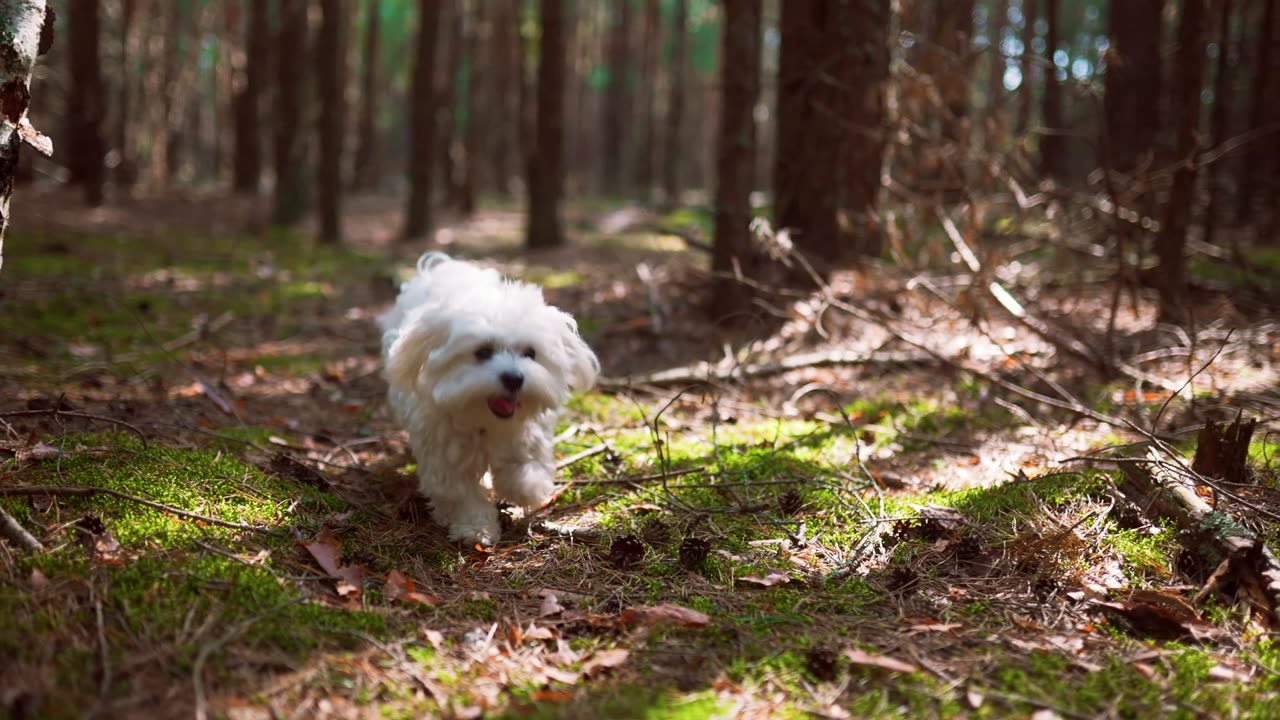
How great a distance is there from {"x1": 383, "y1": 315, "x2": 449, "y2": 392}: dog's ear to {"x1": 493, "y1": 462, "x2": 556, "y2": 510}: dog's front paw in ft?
1.83

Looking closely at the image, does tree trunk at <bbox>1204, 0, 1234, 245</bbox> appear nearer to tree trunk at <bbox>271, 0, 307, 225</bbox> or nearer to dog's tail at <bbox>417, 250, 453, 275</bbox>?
dog's tail at <bbox>417, 250, 453, 275</bbox>

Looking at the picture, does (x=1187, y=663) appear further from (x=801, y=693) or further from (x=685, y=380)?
(x=685, y=380)

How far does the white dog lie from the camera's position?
3.45 meters

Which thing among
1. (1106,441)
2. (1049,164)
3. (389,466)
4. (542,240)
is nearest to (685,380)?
(389,466)

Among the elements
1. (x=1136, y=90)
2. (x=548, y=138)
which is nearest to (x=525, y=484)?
(x=548, y=138)

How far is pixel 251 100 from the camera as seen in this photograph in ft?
58.4

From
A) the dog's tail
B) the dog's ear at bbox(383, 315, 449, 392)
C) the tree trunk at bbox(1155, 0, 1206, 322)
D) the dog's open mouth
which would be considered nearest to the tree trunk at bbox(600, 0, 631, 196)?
the tree trunk at bbox(1155, 0, 1206, 322)

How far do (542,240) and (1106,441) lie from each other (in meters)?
9.16

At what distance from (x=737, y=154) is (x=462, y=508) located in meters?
4.19

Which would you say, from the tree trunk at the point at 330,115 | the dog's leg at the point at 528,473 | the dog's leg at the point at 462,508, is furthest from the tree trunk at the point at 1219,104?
the tree trunk at the point at 330,115

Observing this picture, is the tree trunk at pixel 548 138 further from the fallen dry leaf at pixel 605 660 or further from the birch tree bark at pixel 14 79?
the fallen dry leaf at pixel 605 660

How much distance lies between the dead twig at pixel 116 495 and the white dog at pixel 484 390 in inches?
30.2

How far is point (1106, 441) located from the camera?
444 centimetres

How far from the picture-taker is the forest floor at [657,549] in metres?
2.36
